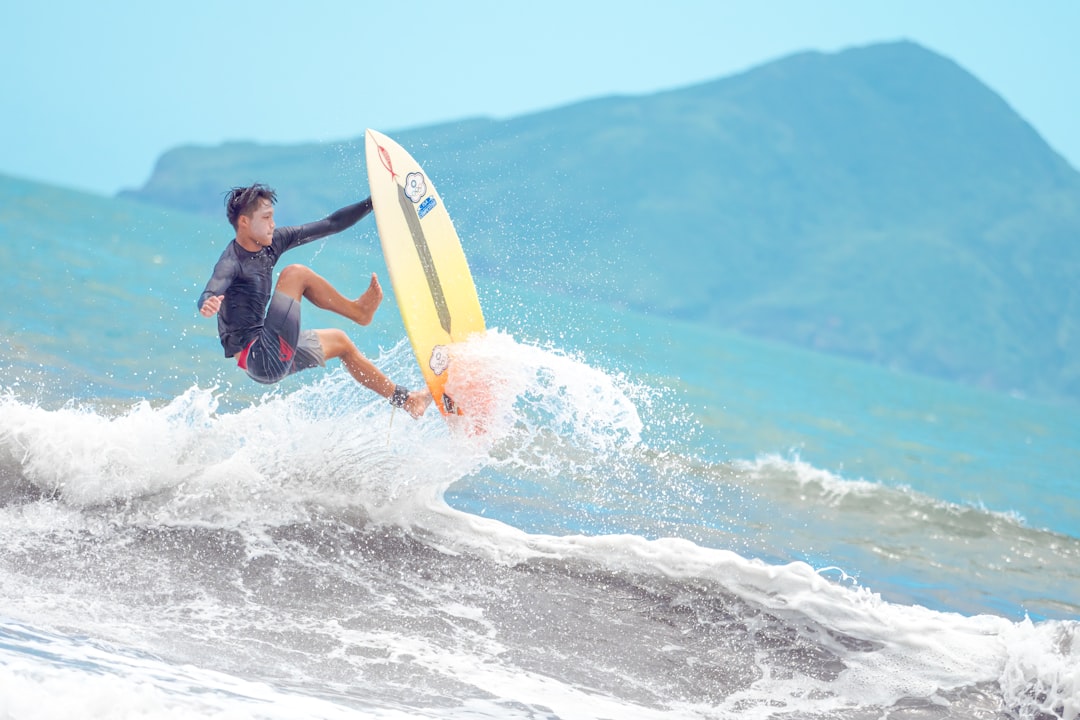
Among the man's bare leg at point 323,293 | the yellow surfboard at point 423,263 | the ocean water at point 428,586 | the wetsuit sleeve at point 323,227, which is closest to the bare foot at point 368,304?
the man's bare leg at point 323,293

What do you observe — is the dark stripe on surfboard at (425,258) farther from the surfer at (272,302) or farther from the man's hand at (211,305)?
the man's hand at (211,305)

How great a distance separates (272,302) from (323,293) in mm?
365

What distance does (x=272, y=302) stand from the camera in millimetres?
6004

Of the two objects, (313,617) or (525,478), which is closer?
(313,617)

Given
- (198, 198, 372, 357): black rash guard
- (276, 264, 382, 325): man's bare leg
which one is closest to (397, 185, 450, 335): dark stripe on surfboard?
(276, 264, 382, 325): man's bare leg

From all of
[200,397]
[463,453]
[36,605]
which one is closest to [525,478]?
[463,453]

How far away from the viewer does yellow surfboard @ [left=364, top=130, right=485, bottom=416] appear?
658cm

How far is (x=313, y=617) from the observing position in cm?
496

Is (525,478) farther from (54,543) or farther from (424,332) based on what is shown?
(54,543)

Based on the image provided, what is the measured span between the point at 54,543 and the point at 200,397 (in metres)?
1.83

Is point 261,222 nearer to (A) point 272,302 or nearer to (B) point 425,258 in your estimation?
(A) point 272,302

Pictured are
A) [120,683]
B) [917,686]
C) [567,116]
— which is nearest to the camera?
[120,683]

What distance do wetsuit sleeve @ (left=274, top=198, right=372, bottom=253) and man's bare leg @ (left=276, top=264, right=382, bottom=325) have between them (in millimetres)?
157

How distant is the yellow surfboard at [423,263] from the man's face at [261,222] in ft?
2.84
